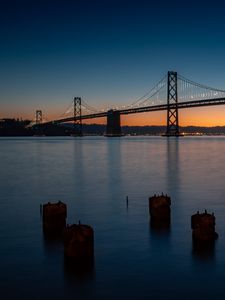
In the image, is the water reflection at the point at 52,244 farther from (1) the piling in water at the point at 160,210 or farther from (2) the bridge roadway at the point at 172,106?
(2) the bridge roadway at the point at 172,106

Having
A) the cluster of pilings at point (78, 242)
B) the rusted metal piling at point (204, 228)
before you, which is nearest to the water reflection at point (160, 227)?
the rusted metal piling at point (204, 228)

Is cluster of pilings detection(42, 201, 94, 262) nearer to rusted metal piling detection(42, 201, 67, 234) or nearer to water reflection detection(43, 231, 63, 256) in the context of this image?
water reflection detection(43, 231, 63, 256)

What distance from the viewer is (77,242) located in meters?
10.7

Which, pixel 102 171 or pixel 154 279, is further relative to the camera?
pixel 102 171

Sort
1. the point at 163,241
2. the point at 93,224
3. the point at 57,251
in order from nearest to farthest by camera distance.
Answer: the point at 57,251 < the point at 163,241 < the point at 93,224

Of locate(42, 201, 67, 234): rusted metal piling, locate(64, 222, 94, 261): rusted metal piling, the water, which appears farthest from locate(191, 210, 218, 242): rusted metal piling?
locate(42, 201, 67, 234): rusted metal piling

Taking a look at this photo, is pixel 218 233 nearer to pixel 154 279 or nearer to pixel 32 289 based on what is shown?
pixel 154 279

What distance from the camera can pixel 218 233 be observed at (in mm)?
13570

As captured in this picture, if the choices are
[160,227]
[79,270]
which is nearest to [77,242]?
[79,270]

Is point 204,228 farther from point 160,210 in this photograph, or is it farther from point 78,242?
point 78,242

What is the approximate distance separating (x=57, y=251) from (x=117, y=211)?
634 cm

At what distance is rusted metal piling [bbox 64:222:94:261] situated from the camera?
1055 centimetres

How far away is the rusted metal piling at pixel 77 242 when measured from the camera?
10549mm

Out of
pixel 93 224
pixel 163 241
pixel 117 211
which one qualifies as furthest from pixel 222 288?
pixel 117 211
